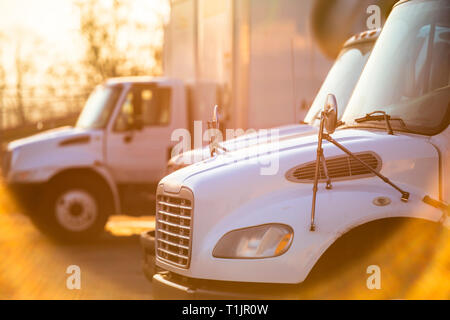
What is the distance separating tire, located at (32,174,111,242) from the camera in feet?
42.9

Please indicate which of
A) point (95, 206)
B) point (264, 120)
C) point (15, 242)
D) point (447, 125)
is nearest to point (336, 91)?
point (447, 125)

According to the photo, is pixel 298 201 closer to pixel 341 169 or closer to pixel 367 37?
pixel 341 169

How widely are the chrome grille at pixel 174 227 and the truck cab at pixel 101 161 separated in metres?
7.35

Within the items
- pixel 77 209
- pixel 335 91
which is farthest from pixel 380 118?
pixel 77 209

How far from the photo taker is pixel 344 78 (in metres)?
7.81

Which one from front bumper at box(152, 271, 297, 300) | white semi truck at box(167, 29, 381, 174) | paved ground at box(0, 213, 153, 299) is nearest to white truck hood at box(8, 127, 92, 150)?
paved ground at box(0, 213, 153, 299)

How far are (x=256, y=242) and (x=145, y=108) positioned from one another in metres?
8.67

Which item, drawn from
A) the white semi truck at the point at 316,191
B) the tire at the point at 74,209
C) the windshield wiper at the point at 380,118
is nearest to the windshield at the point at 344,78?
the windshield wiper at the point at 380,118

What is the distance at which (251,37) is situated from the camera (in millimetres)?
11617

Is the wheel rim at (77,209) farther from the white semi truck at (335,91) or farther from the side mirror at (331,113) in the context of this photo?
the side mirror at (331,113)

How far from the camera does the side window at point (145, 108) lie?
1328 cm

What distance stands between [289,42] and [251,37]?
582 mm

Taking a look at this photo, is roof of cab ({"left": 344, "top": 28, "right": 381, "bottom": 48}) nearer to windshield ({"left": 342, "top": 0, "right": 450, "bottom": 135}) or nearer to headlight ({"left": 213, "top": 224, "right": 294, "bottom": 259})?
windshield ({"left": 342, "top": 0, "right": 450, "bottom": 135})

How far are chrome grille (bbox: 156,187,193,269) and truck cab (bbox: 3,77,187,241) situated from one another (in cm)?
735
